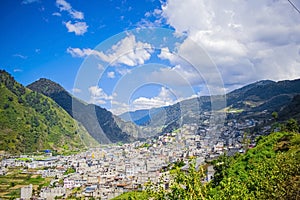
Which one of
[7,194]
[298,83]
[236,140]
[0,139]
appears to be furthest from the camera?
[298,83]

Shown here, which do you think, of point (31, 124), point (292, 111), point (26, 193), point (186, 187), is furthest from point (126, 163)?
point (186, 187)

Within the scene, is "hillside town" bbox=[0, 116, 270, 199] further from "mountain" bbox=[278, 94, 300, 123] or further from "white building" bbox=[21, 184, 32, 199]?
"mountain" bbox=[278, 94, 300, 123]

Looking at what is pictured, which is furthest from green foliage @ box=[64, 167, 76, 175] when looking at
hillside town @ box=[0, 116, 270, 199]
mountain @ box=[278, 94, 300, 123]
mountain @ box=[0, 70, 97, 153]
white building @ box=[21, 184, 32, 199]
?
mountain @ box=[278, 94, 300, 123]

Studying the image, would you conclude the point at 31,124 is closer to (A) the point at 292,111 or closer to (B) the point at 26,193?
(B) the point at 26,193

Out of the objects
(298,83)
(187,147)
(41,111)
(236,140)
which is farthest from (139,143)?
(298,83)

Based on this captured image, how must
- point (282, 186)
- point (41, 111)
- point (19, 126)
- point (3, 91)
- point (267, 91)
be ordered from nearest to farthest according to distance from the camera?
point (282, 186)
point (19, 126)
point (3, 91)
point (41, 111)
point (267, 91)

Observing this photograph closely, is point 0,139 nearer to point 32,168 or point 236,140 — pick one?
point 32,168
